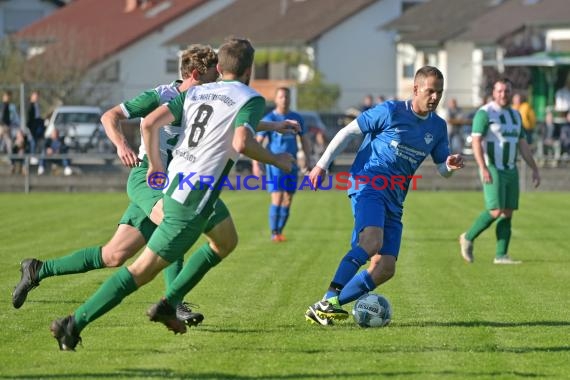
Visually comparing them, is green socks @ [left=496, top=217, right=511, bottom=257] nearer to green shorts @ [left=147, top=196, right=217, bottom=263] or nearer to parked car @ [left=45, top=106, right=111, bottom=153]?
green shorts @ [left=147, top=196, right=217, bottom=263]

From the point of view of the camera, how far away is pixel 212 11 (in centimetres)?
7175

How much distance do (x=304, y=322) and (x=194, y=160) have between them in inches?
89.7

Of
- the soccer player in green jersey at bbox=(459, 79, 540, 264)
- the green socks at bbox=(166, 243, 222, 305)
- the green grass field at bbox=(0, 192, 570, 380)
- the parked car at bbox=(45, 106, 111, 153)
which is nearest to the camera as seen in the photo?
the green grass field at bbox=(0, 192, 570, 380)

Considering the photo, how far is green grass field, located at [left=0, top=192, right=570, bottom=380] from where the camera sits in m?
7.75

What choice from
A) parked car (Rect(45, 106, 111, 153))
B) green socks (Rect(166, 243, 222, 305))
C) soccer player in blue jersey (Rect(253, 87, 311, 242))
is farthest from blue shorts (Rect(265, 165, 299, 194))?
parked car (Rect(45, 106, 111, 153))

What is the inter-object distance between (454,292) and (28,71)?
36760 mm

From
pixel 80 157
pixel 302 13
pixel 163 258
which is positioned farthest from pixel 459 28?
pixel 163 258

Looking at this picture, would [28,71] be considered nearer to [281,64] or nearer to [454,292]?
[281,64]

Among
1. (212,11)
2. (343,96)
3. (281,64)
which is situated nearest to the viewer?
(343,96)

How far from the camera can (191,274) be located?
27.5ft

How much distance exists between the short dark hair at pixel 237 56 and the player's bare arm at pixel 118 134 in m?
0.95

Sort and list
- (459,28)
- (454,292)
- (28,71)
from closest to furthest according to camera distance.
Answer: (454,292) → (28,71) → (459,28)

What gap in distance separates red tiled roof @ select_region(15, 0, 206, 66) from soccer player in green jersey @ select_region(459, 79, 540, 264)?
42047mm

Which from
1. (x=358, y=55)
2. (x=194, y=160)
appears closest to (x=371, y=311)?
(x=194, y=160)
